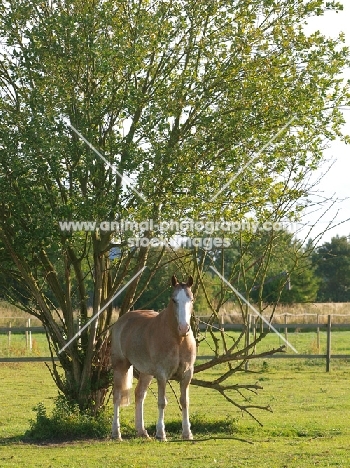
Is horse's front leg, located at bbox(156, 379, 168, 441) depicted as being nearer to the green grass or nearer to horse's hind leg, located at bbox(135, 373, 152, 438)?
the green grass

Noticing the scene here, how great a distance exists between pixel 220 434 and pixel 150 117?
4.16 metres

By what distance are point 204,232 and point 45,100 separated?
2637 millimetres

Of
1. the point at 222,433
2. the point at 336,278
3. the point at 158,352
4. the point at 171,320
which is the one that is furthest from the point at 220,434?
the point at 336,278

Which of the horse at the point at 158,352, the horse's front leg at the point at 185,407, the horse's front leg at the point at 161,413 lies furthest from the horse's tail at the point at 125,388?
the horse's front leg at the point at 185,407

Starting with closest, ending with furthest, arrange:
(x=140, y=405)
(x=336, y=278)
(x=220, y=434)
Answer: (x=140, y=405)
(x=220, y=434)
(x=336, y=278)

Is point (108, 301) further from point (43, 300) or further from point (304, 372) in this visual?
point (304, 372)

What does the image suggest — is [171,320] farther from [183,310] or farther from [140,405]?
[140,405]

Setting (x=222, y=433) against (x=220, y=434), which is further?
(x=222, y=433)

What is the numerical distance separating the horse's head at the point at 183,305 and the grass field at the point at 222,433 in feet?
4.41

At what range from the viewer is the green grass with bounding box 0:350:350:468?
8.67 m

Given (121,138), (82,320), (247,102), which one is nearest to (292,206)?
Answer: (247,102)

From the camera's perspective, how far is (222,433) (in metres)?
11.2

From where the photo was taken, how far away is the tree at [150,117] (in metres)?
10.7

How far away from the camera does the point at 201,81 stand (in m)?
11.1
